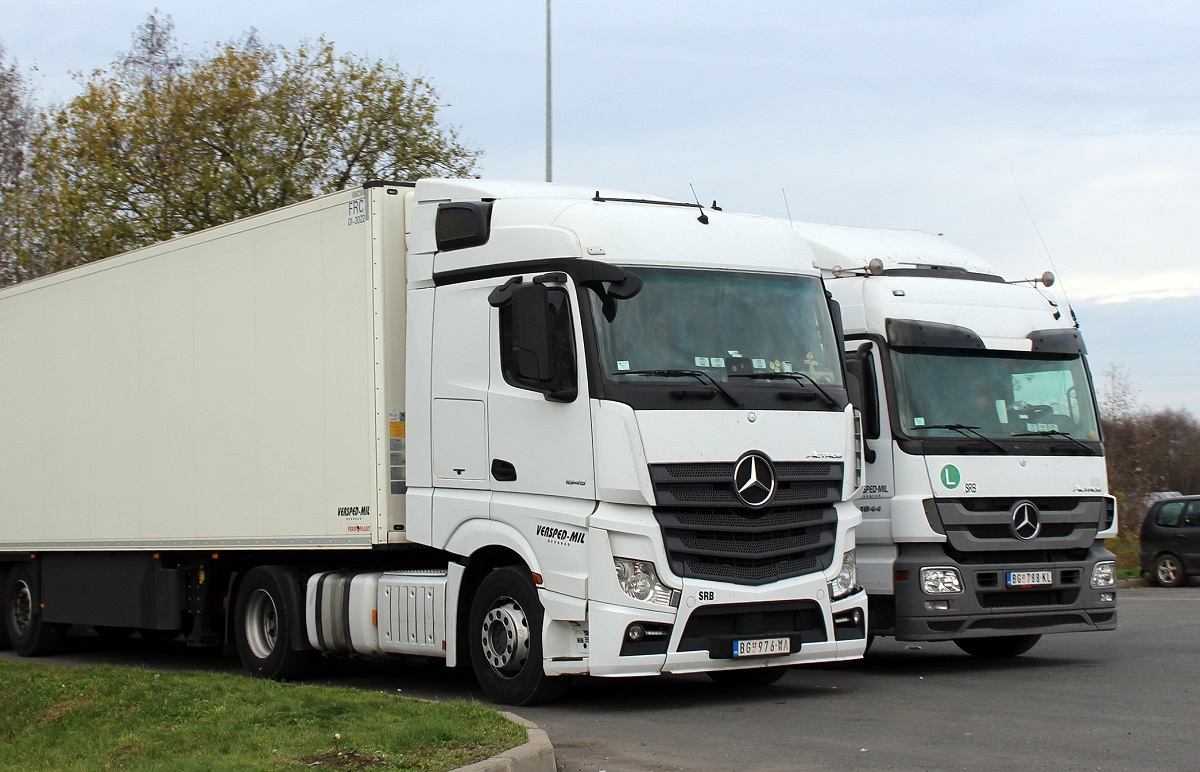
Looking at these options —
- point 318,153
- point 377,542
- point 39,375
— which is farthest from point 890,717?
point 318,153

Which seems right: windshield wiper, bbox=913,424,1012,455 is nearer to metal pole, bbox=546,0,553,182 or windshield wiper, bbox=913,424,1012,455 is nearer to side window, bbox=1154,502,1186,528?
side window, bbox=1154,502,1186,528

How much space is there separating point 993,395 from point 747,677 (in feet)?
10.2

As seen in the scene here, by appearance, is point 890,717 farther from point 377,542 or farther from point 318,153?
point 318,153

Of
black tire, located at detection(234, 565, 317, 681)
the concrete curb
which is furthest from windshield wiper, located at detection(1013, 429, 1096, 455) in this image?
black tire, located at detection(234, 565, 317, 681)

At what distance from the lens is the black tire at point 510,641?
991cm

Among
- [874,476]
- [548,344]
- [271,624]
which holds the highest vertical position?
[548,344]

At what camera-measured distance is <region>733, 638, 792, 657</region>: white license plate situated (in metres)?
9.75

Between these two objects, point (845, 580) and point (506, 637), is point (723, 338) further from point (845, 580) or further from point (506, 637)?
point (506, 637)

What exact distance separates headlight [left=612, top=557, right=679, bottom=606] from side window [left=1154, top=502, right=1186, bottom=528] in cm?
1771

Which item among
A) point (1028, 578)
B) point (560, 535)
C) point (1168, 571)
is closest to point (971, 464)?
point (1028, 578)

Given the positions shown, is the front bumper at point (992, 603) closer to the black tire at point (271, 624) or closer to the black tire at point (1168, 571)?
the black tire at point (271, 624)

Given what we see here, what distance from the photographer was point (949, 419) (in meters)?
11.9

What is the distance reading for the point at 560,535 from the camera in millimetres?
9727

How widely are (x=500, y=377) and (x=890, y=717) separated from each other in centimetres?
346
